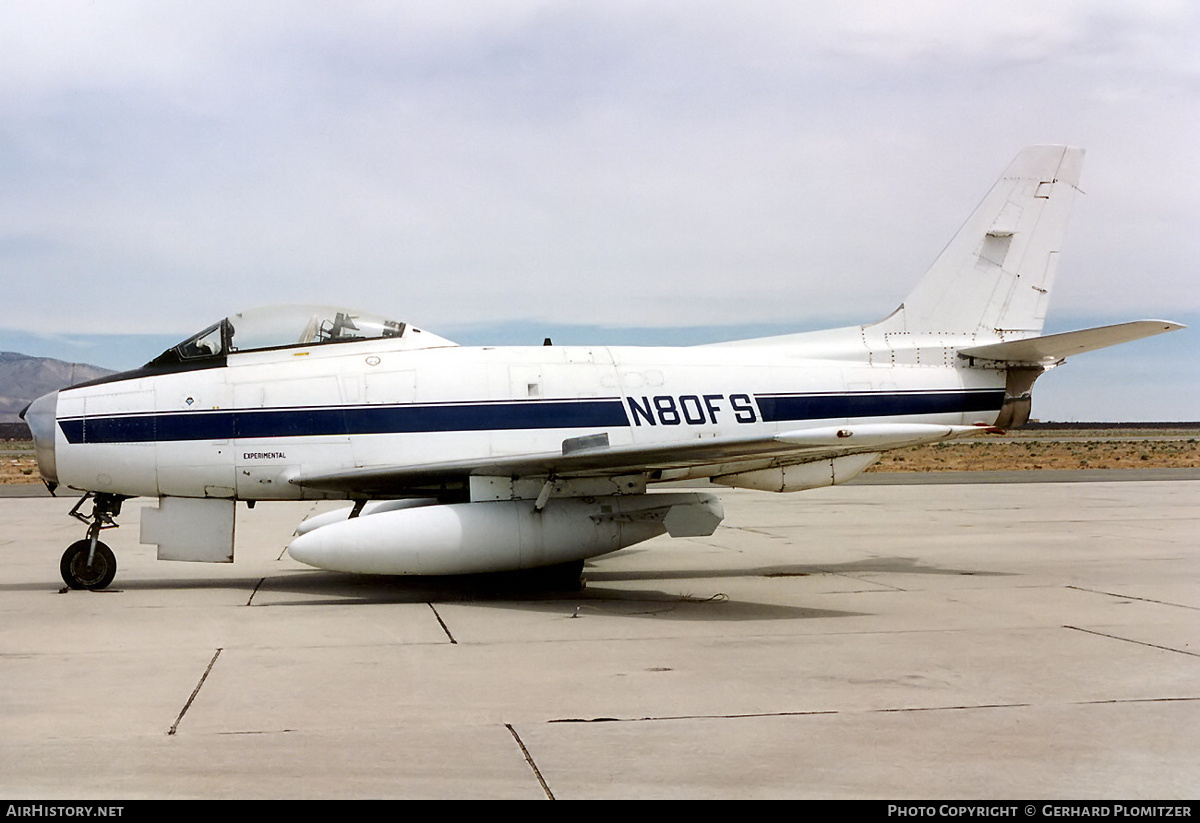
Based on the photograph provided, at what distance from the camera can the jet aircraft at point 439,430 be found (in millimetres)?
9641

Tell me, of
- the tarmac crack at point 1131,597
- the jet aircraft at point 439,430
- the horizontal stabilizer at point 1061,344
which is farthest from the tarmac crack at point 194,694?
the horizontal stabilizer at point 1061,344

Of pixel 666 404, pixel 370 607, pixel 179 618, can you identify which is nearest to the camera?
pixel 179 618

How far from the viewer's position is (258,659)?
6980 mm

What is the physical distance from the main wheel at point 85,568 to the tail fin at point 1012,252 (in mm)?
9151

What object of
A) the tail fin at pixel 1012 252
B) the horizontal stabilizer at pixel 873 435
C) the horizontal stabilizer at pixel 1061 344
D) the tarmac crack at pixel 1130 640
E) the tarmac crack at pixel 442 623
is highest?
the tail fin at pixel 1012 252

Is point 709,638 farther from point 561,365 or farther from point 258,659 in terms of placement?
point 561,365

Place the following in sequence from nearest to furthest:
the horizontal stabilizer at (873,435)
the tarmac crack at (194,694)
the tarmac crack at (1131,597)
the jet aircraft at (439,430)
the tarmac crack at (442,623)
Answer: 1. the tarmac crack at (194,694)
2. the tarmac crack at (442,623)
3. the horizontal stabilizer at (873,435)
4. the tarmac crack at (1131,597)
5. the jet aircraft at (439,430)

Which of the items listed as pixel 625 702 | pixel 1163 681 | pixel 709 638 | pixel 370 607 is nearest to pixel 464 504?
pixel 370 607

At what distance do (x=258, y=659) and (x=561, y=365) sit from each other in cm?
485

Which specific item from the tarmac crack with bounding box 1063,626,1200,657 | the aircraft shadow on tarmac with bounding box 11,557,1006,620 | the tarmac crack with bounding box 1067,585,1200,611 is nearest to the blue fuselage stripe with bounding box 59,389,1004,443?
the aircraft shadow on tarmac with bounding box 11,557,1006,620

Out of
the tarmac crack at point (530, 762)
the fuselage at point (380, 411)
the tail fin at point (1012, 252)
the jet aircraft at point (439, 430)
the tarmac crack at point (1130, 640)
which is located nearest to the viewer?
the tarmac crack at point (530, 762)

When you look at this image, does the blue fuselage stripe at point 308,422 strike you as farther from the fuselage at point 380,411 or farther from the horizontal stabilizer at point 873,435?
the horizontal stabilizer at point 873,435

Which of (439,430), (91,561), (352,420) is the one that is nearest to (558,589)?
(439,430)

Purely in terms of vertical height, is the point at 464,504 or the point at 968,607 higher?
the point at 464,504
